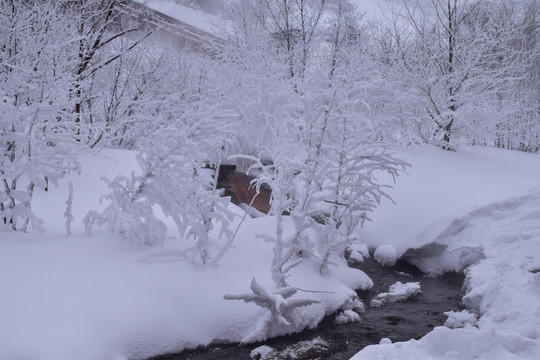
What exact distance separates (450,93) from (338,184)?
7.76 m

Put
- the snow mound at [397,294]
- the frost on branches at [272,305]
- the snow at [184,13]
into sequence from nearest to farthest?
the frost on branches at [272,305] → the snow mound at [397,294] → the snow at [184,13]

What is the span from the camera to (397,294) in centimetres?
646

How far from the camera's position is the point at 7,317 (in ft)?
12.4

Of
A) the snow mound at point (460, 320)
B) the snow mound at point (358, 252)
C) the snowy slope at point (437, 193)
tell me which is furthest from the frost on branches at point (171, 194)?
the snowy slope at point (437, 193)

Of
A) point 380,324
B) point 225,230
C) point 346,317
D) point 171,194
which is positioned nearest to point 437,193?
point 380,324

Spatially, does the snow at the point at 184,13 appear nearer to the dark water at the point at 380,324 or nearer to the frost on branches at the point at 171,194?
the frost on branches at the point at 171,194

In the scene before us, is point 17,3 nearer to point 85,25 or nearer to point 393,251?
point 85,25

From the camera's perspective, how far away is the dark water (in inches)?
179

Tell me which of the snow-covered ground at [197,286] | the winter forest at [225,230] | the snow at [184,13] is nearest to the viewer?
the snow-covered ground at [197,286]

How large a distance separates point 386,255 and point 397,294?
1611 mm

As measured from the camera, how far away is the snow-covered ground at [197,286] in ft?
11.9

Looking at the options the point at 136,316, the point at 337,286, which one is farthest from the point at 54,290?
the point at 337,286

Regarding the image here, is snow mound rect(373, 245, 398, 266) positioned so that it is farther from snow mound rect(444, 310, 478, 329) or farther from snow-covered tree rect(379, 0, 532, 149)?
snow-covered tree rect(379, 0, 532, 149)

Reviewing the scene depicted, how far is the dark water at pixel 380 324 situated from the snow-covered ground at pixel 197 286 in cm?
16
